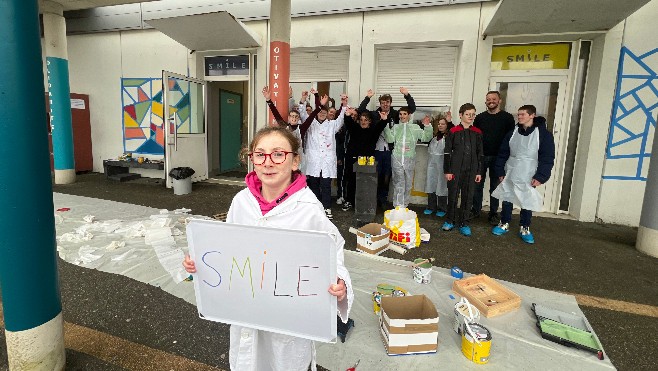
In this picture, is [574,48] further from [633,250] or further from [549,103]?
[633,250]

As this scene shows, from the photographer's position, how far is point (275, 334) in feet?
5.01

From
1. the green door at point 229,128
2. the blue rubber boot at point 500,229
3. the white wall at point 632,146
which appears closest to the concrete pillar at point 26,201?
the blue rubber boot at point 500,229

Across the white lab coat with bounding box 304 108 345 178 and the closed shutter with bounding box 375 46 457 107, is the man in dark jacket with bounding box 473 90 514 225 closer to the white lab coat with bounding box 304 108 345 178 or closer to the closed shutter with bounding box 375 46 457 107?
the closed shutter with bounding box 375 46 457 107

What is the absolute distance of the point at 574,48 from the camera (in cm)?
568

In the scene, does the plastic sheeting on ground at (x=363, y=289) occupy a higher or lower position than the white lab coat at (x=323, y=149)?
lower

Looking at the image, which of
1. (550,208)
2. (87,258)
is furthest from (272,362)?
(550,208)

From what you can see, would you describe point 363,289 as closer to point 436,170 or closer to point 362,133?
point 362,133

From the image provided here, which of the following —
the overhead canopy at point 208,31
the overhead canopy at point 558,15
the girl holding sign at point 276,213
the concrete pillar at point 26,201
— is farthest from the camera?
the overhead canopy at point 208,31

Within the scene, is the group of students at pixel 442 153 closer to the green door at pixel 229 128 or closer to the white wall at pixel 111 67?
the white wall at pixel 111 67

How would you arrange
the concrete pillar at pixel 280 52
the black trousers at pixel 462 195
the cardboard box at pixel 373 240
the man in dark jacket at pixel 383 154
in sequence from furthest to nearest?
the man in dark jacket at pixel 383 154
the concrete pillar at pixel 280 52
the black trousers at pixel 462 195
the cardboard box at pixel 373 240

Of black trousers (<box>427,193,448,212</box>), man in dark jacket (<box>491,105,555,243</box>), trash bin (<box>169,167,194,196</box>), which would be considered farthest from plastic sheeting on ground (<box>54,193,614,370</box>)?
black trousers (<box>427,193,448,212</box>)

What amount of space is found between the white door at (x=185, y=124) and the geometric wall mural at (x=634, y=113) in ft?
25.9

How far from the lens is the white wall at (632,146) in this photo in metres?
5.13

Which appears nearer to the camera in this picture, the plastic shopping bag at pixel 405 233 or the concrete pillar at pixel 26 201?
the concrete pillar at pixel 26 201
